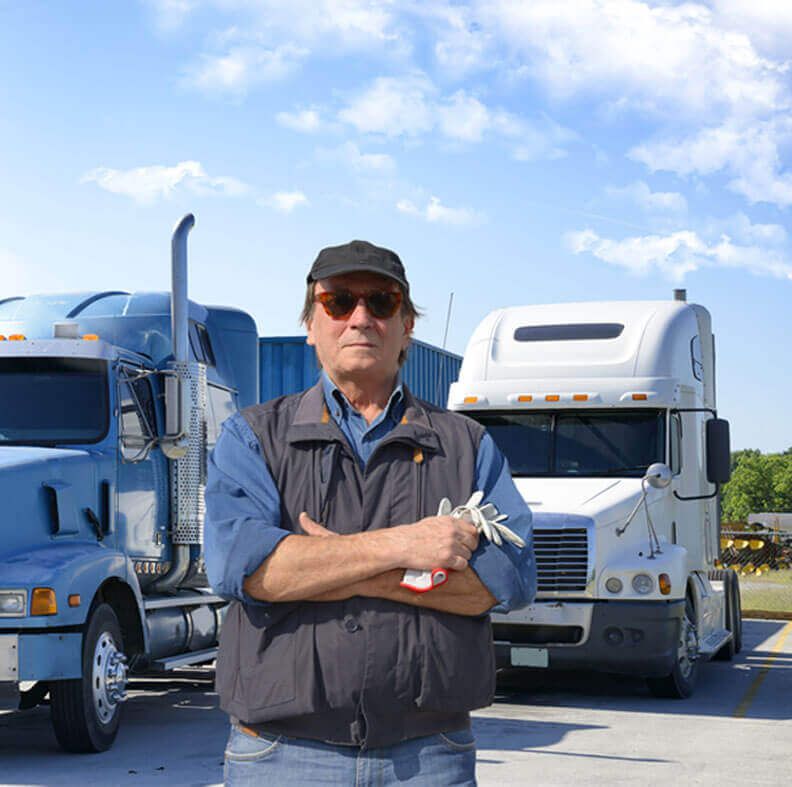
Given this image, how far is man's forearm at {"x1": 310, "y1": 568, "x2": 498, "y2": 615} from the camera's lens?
3.00 metres

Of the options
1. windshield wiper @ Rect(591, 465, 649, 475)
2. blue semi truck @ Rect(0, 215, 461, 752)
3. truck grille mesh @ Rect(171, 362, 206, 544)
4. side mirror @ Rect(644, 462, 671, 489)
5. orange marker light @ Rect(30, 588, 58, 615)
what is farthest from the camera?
windshield wiper @ Rect(591, 465, 649, 475)

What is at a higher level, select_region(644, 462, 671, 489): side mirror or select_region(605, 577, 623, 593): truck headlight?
select_region(644, 462, 671, 489): side mirror

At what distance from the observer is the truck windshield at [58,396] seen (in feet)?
30.6

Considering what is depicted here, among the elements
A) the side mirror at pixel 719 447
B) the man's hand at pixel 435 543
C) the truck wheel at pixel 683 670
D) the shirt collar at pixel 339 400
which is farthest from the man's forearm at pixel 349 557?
the side mirror at pixel 719 447

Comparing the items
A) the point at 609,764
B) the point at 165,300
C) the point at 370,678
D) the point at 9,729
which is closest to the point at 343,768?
the point at 370,678

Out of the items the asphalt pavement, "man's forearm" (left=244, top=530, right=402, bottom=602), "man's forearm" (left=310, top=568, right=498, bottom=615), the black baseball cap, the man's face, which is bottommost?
the asphalt pavement

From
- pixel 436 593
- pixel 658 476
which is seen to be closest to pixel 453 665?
pixel 436 593

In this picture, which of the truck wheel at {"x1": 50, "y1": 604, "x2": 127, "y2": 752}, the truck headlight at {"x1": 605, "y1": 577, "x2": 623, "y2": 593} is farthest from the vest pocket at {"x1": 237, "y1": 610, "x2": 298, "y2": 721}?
the truck headlight at {"x1": 605, "y1": 577, "x2": 623, "y2": 593}

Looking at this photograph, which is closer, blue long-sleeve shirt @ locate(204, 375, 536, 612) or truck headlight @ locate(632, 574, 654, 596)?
blue long-sleeve shirt @ locate(204, 375, 536, 612)

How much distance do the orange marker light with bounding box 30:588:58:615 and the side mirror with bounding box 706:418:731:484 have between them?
6254mm

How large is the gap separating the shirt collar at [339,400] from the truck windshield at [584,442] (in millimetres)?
8719

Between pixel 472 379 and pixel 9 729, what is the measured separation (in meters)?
5.11

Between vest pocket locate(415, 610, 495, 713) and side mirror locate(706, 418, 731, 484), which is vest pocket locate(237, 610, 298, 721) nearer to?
vest pocket locate(415, 610, 495, 713)

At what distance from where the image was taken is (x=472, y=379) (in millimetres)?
12406
